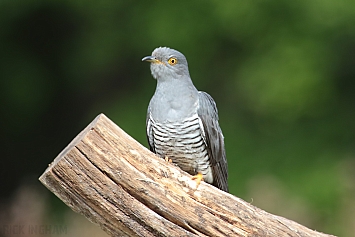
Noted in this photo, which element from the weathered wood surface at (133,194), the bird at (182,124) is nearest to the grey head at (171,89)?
the bird at (182,124)

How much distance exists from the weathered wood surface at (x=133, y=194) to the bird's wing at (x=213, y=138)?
0.60 m

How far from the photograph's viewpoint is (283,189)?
16.4 ft

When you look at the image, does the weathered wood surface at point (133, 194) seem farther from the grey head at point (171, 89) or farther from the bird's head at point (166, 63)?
the bird's head at point (166, 63)

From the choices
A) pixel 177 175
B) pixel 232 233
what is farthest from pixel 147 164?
pixel 232 233

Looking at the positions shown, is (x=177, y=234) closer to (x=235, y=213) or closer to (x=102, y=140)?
(x=235, y=213)

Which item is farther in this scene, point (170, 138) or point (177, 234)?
point (170, 138)

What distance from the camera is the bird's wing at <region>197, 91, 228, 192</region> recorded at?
3236 millimetres

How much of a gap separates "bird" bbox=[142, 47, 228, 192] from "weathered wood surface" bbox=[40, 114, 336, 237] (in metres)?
0.55

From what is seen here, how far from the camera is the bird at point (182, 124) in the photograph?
10.5 feet

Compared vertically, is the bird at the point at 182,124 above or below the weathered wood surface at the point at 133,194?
above

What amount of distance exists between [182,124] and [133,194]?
2.52 feet

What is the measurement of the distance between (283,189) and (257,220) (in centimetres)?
241

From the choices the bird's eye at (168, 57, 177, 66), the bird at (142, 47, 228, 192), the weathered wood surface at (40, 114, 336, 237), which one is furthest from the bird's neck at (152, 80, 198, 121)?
the weathered wood surface at (40, 114, 336, 237)

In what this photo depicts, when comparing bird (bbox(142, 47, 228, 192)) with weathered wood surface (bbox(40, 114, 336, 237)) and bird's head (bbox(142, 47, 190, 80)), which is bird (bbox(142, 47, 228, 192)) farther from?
weathered wood surface (bbox(40, 114, 336, 237))
